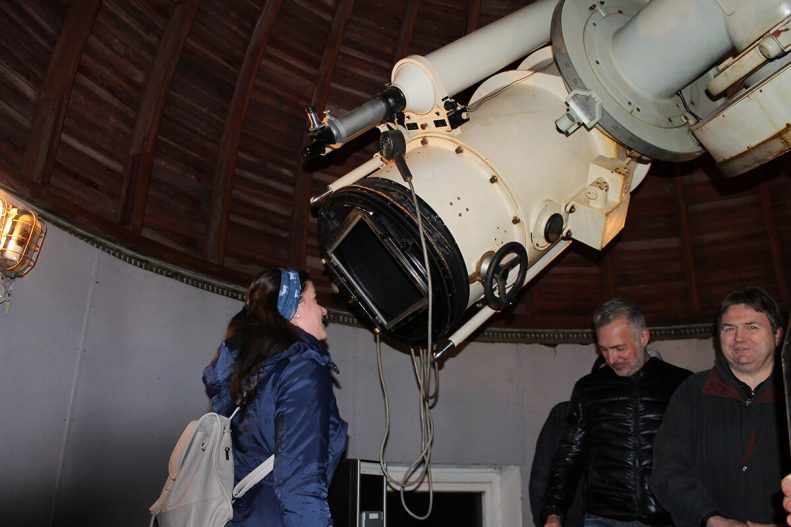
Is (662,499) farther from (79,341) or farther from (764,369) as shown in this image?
→ (79,341)

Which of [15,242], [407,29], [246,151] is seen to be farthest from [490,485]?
[15,242]

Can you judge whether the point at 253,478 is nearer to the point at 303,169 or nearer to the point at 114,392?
the point at 114,392

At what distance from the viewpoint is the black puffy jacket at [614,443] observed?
323 cm

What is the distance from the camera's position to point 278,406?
2.30m

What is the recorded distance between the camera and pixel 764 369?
2746 mm

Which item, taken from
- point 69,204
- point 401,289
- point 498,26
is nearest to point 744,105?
point 498,26

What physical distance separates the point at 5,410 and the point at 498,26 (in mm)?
2544

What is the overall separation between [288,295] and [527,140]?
1000mm

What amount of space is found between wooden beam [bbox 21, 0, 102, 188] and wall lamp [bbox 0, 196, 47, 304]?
0.36 meters

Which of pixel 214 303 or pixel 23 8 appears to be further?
pixel 214 303

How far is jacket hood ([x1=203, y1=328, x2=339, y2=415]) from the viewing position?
7.76 ft

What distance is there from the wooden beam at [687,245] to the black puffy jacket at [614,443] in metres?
1.94

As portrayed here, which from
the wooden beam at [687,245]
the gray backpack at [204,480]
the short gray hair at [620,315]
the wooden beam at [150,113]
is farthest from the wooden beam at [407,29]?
the gray backpack at [204,480]

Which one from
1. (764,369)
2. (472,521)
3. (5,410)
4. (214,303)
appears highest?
(214,303)
